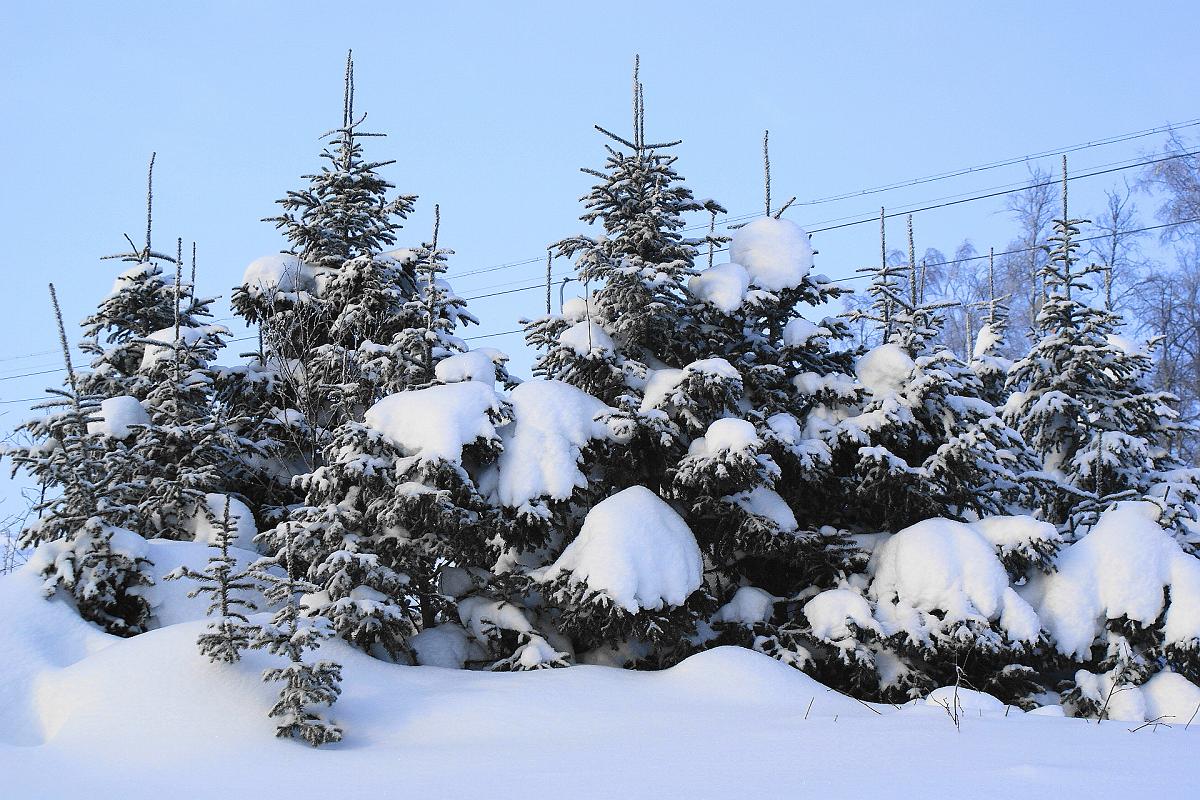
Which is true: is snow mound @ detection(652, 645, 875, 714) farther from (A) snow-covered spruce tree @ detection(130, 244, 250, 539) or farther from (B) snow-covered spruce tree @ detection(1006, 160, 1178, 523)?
(B) snow-covered spruce tree @ detection(1006, 160, 1178, 523)

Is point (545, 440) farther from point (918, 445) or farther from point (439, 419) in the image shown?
point (918, 445)

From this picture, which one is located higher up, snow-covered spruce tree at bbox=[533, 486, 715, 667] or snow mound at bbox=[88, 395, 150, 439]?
snow mound at bbox=[88, 395, 150, 439]

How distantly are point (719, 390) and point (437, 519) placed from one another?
289cm

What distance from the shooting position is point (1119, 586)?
8.65 m

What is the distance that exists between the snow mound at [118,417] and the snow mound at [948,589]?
8375 mm

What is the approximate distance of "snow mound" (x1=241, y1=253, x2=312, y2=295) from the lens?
11.9 meters

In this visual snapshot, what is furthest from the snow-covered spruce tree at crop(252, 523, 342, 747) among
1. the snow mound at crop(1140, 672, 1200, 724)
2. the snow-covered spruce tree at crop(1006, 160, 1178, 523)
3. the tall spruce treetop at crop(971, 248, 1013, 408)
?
the tall spruce treetop at crop(971, 248, 1013, 408)

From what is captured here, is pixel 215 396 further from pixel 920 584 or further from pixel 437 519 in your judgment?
pixel 920 584

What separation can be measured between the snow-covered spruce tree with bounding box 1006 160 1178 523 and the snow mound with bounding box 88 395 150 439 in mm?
11487

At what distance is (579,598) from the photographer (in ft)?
26.4

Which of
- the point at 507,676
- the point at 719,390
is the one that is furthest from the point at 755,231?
the point at 507,676

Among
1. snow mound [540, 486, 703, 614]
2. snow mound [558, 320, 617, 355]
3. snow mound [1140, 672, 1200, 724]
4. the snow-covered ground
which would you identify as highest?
snow mound [558, 320, 617, 355]

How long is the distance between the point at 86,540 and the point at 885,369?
26.2 feet

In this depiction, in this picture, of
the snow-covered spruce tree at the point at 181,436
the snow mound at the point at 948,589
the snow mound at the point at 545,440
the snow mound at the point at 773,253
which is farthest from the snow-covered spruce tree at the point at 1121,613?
the snow-covered spruce tree at the point at 181,436
